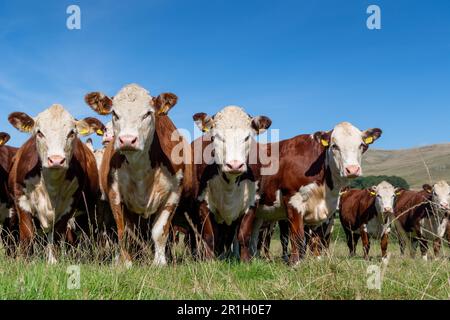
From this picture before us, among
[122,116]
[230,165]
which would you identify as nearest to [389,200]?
[230,165]

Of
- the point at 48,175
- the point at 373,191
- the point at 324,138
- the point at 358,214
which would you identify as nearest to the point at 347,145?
the point at 324,138

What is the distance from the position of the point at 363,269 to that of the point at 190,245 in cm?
546

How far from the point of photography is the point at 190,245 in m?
10.5

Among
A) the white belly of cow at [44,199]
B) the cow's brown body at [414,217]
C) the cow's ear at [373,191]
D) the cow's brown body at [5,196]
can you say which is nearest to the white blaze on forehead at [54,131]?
the white belly of cow at [44,199]

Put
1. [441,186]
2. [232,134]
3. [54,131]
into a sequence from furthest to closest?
[441,186], [232,134], [54,131]

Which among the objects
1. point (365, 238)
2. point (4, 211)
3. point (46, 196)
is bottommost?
point (365, 238)

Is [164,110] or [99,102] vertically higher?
[99,102]

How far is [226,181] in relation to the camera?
8.45m

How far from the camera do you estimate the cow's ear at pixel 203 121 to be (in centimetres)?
866

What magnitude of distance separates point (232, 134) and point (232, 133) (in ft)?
0.10

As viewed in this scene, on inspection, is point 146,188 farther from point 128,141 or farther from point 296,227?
point 296,227

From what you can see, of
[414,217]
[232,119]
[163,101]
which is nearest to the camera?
[163,101]
